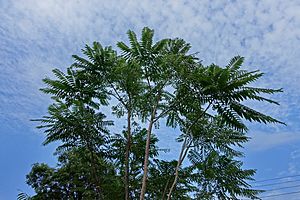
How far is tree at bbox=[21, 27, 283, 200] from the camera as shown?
5863mm

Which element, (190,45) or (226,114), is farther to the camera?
(190,45)

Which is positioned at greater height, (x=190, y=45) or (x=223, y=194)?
(x=190, y=45)

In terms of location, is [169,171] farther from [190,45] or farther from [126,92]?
[190,45]

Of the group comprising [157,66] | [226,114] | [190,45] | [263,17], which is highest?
[263,17]

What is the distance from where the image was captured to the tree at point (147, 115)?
586 cm

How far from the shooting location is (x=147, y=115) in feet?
20.8

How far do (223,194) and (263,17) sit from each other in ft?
10.9

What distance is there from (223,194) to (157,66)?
8.79 ft

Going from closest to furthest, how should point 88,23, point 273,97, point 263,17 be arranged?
point 273,97, point 263,17, point 88,23

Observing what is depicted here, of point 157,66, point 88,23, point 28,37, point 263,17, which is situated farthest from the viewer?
point 28,37

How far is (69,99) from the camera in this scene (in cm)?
650

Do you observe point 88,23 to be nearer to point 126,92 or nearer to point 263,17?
point 126,92

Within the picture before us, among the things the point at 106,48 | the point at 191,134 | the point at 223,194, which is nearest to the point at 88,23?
the point at 106,48

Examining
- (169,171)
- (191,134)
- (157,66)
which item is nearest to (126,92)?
(157,66)
